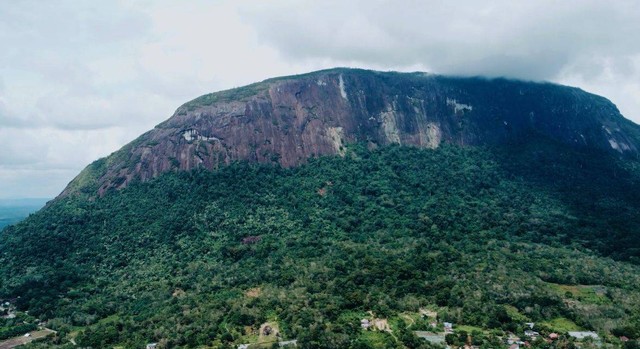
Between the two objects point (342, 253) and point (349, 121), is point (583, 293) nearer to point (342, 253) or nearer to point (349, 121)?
point (342, 253)

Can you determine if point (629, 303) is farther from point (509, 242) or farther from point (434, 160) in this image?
point (434, 160)

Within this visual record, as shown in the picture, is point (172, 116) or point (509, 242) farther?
point (172, 116)

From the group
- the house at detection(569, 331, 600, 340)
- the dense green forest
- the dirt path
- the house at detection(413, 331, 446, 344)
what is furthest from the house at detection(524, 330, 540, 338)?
the dirt path

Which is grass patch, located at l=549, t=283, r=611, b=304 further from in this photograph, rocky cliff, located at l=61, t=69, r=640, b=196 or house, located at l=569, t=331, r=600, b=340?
rocky cliff, located at l=61, t=69, r=640, b=196

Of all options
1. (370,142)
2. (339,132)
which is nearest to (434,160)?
(370,142)

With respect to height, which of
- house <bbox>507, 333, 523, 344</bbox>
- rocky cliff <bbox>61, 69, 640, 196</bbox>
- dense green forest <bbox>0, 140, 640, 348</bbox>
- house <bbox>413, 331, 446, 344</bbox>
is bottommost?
house <bbox>507, 333, 523, 344</bbox>

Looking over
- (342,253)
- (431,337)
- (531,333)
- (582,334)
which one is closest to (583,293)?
(582,334)
